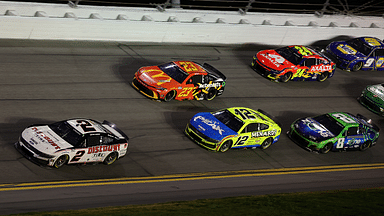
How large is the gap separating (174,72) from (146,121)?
2741 mm

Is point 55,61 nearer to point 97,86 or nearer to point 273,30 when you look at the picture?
point 97,86

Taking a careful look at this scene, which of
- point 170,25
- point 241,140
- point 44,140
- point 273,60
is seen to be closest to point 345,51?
point 273,60

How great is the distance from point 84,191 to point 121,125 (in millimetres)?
4281

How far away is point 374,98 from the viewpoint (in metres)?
23.5

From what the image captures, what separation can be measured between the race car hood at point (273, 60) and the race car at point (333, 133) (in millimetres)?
4533

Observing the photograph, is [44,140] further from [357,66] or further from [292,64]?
[357,66]

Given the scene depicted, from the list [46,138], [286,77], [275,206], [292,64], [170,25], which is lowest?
[286,77]

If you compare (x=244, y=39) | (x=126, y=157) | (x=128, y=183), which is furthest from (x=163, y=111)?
(x=244, y=39)

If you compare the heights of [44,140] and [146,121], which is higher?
[44,140]

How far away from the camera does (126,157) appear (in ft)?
54.2

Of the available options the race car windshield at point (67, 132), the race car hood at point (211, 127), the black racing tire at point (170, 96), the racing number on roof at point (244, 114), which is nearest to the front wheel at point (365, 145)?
the racing number on roof at point (244, 114)

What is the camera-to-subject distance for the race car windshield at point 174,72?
2052 centimetres

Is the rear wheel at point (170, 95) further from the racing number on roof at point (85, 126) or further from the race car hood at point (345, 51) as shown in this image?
the race car hood at point (345, 51)

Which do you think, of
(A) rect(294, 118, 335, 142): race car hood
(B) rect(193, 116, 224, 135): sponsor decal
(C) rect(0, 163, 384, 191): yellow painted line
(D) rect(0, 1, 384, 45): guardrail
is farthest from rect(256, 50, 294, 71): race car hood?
(B) rect(193, 116, 224, 135): sponsor decal
